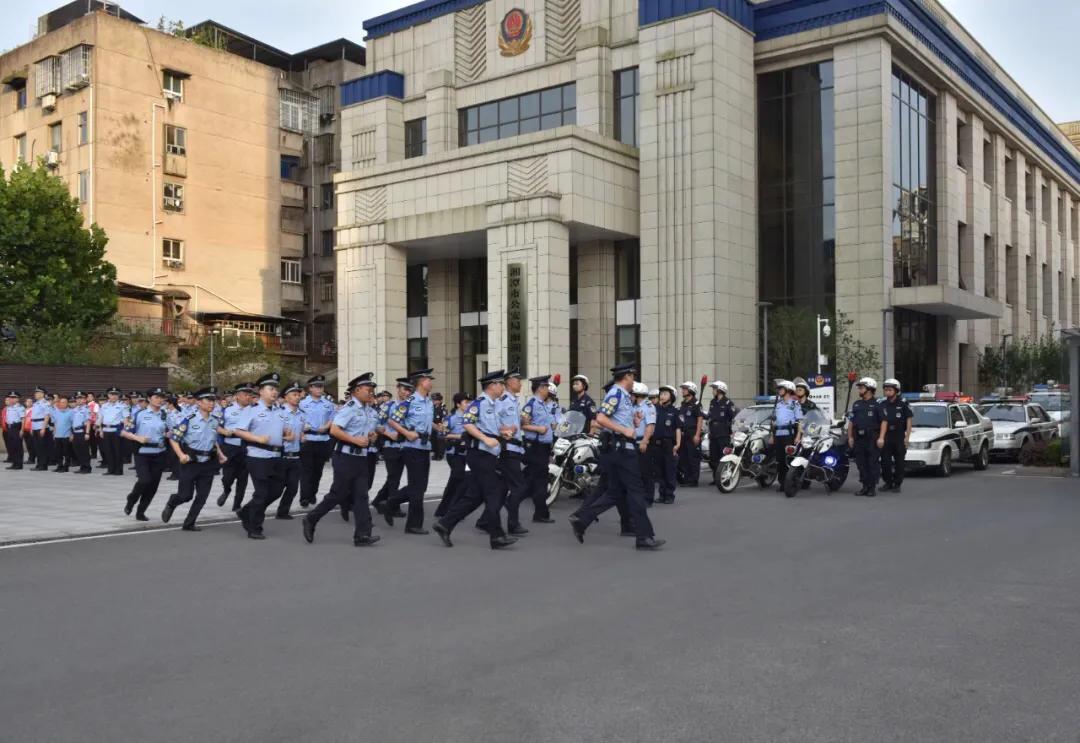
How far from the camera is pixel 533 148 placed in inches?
1357

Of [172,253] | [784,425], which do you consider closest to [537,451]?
[784,425]

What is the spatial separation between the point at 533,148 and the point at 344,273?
33.0 feet

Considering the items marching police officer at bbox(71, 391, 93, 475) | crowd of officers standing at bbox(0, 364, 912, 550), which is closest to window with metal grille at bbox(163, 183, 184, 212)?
marching police officer at bbox(71, 391, 93, 475)

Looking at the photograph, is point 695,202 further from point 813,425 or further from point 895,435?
point 813,425

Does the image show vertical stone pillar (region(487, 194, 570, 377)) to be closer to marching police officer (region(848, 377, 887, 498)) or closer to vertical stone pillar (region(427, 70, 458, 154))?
vertical stone pillar (region(427, 70, 458, 154))

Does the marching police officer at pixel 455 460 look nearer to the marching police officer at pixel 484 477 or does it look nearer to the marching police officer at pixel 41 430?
the marching police officer at pixel 484 477

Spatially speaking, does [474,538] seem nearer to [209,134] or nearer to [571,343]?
[571,343]

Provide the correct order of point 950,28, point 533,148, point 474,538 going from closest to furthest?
point 474,538, point 533,148, point 950,28

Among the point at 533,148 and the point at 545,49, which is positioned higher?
the point at 545,49

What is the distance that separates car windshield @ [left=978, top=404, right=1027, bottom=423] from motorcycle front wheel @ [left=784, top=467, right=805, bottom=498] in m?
10.6

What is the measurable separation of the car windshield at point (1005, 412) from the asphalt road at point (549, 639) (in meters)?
14.0

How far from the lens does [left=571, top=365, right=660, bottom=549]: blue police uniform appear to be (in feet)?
34.4

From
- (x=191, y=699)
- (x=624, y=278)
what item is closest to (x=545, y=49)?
(x=624, y=278)

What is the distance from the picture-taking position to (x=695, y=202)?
3506 centimetres
